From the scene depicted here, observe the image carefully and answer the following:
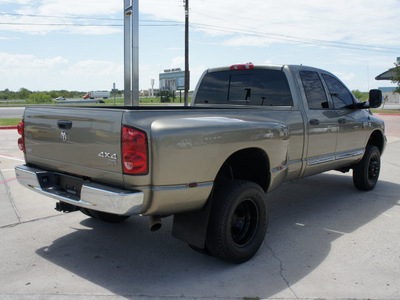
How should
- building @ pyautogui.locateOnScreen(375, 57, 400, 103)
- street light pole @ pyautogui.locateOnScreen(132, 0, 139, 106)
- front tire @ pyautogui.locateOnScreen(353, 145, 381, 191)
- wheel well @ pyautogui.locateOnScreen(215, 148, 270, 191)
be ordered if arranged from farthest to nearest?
building @ pyautogui.locateOnScreen(375, 57, 400, 103), street light pole @ pyautogui.locateOnScreen(132, 0, 139, 106), front tire @ pyautogui.locateOnScreen(353, 145, 381, 191), wheel well @ pyautogui.locateOnScreen(215, 148, 270, 191)

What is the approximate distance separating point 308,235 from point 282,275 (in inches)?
45.5

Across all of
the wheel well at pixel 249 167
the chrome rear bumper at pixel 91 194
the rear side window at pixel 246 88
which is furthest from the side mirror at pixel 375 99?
the chrome rear bumper at pixel 91 194

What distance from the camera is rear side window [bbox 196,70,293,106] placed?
4.97 m

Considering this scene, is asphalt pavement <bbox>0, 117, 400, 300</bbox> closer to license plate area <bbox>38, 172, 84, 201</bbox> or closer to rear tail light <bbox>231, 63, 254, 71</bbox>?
license plate area <bbox>38, 172, 84, 201</bbox>

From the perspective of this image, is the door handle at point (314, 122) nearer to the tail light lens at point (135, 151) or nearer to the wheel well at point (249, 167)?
the wheel well at point (249, 167)

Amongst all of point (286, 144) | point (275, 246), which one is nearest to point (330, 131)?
point (286, 144)

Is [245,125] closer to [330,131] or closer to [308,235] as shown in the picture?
[308,235]

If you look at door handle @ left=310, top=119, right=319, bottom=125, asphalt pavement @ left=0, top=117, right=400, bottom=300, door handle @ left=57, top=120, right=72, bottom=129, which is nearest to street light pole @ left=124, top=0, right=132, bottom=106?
asphalt pavement @ left=0, top=117, right=400, bottom=300

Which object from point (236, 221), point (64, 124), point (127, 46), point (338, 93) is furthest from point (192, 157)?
point (127, 46)

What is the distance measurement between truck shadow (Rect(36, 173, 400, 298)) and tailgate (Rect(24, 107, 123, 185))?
2.98 ft

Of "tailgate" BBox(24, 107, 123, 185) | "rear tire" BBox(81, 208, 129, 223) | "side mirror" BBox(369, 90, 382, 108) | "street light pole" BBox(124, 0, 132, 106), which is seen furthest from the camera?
"street light pole" BBox(124, 0, 132, 106)

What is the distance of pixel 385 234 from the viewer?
15.0 ft

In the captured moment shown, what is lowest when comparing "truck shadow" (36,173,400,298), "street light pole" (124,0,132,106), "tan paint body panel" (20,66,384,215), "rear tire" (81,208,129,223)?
"truck shadow" (36,173,400,298)

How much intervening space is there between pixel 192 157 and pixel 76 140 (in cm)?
103
